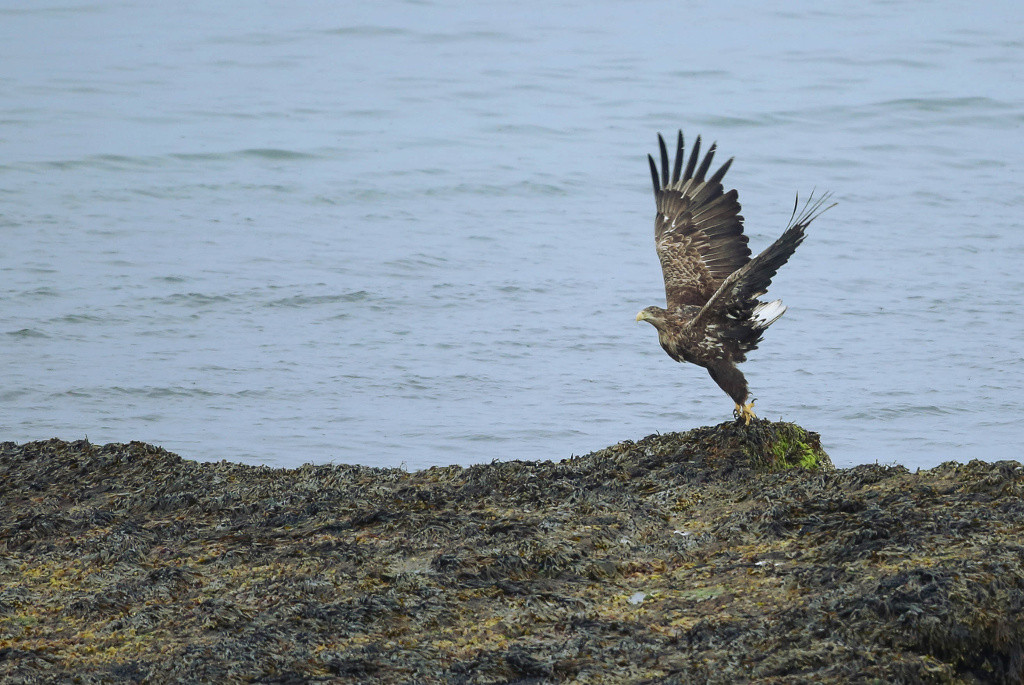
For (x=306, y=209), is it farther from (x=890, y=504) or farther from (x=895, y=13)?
(x=895, y=13)

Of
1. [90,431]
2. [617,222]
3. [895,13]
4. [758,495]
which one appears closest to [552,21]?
[895,13]

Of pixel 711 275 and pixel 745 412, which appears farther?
pixel 711 275

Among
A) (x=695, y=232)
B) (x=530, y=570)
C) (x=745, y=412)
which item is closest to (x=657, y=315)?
(x=745, y=412)

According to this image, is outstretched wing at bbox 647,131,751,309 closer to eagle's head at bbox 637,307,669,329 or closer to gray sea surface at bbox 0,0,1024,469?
eagle's head at bbox 637,307,669,329

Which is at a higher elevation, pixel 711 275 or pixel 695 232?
pixel 695 232

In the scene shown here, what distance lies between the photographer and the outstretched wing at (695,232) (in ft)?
22.5

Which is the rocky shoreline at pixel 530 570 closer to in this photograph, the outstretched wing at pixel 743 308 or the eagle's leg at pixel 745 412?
the eagle's leg at pixel 745 412

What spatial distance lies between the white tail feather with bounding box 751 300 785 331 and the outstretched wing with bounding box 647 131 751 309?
0.57m

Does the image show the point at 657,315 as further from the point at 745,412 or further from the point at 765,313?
the point at 745,412

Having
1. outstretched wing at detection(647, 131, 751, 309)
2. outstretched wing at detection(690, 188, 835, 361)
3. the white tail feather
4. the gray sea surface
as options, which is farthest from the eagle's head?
the gray sea surface

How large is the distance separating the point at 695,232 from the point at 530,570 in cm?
316

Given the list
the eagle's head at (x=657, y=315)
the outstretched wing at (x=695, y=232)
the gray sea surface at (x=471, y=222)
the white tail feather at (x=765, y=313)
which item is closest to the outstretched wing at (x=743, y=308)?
the white tail feather at (x=765, y=313)

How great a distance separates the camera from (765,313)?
612 cm

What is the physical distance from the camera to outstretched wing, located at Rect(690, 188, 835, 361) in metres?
5.81
